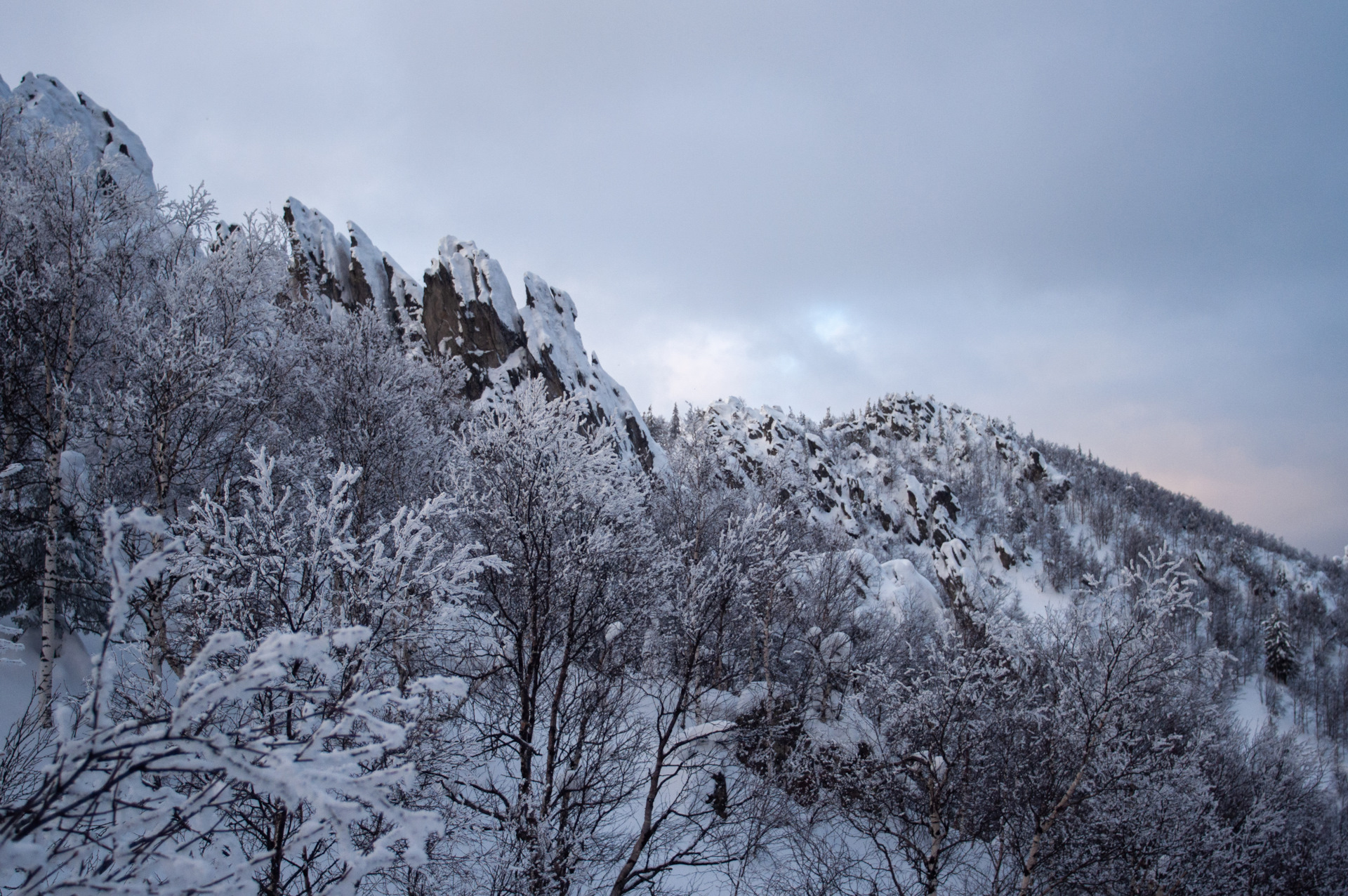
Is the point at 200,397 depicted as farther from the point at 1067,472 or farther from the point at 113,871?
the point at 1067,472

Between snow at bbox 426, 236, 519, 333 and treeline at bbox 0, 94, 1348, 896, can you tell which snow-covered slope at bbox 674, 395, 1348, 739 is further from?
treeline at bbox 0, 94, 1348, 896

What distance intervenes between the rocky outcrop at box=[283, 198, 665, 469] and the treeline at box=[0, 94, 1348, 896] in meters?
21.2

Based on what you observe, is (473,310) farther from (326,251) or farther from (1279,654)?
(1279,654)

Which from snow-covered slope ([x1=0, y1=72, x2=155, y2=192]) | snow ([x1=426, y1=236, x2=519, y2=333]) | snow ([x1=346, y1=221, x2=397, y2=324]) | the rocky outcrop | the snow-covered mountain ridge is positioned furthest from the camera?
snow ([x1=346, y1=221, x2=397, y2=324])

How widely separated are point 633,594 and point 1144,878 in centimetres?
1256

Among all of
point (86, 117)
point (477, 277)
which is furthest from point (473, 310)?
point (86, 117)

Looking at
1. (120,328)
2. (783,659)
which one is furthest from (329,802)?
(783,659)

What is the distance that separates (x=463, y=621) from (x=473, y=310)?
99.2 feet

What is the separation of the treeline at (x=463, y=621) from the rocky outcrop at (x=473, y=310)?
21.2 meters

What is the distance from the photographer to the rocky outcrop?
3506 centimetres

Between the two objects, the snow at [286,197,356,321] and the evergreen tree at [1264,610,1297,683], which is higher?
the snow at [286,197,356,321]

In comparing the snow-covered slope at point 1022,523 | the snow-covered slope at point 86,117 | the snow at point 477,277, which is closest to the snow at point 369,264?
the snow at point 477,277

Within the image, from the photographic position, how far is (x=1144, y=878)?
11117 mm

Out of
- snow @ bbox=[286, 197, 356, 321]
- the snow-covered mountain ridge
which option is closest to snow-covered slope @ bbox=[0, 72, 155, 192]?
the snow-covered mountain ridge
